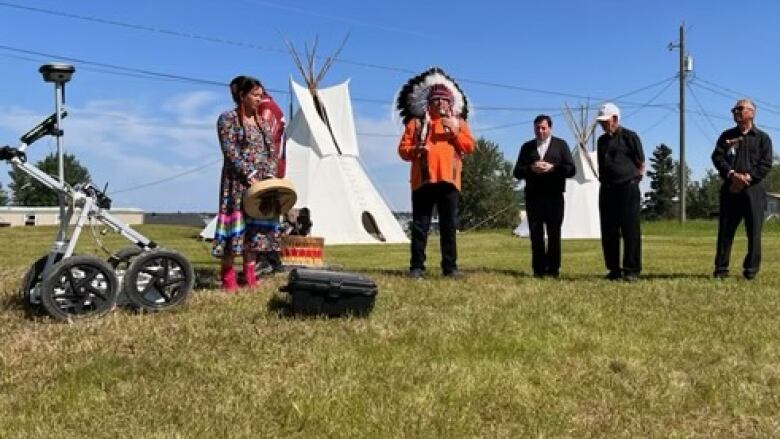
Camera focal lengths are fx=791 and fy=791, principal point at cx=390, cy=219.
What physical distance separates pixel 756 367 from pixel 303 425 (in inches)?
89.8

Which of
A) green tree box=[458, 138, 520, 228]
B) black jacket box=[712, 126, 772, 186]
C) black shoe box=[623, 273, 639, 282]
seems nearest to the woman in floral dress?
black shoe box=[623, 273, 639, 282]

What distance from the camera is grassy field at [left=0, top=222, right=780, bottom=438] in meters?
3.04

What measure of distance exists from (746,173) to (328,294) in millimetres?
4332

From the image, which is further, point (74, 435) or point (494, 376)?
point (494, 376)

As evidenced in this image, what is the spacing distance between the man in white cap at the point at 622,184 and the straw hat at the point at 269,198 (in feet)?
9.93

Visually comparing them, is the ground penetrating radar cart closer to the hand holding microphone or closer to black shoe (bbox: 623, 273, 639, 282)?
the hand holding microphone

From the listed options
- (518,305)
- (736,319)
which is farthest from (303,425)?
(736,319)

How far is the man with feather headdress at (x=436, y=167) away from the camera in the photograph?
666 centimetres

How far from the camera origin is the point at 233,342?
4.12 metres

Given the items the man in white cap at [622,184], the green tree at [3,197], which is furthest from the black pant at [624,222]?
the green tree at [3,197]

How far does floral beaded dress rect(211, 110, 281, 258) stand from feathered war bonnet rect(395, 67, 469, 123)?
246 cm

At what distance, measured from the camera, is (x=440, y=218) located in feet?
22.5

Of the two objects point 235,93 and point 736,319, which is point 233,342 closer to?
point 235,93

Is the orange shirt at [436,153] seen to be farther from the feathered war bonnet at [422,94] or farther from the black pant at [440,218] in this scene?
the feathered war bonnet at [422,94]
